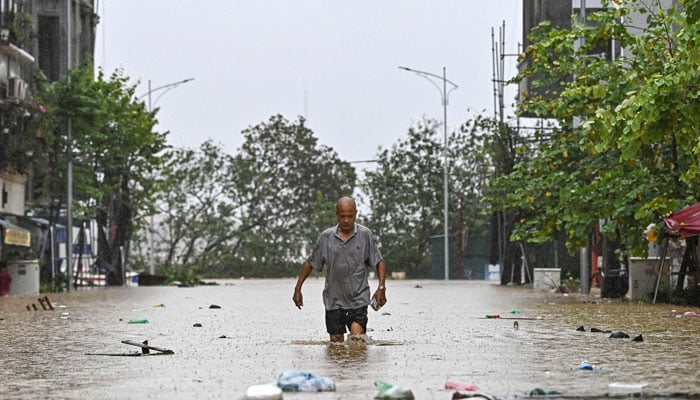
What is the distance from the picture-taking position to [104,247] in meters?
62.5

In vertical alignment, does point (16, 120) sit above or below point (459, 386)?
above

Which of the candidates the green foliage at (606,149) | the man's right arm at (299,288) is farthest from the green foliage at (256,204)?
the man's right arm at (299,288)

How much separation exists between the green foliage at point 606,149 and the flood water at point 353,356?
3.08 m

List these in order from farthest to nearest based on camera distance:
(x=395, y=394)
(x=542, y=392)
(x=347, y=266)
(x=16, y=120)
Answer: (x=16, y=120) < (x=347, y=266) < (x=542, y=392) < (x=395, y=394)

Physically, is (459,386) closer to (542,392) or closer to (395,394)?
(542,392)

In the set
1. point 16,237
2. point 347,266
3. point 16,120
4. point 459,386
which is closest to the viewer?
point 459,386

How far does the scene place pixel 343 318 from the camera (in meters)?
14.9

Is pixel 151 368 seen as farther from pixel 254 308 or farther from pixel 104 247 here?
pixel 104 247

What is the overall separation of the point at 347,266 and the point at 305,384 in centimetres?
525

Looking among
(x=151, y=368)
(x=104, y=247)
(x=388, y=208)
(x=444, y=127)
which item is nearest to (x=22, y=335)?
(x=151, y=368)

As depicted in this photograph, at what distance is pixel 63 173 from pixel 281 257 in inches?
1480

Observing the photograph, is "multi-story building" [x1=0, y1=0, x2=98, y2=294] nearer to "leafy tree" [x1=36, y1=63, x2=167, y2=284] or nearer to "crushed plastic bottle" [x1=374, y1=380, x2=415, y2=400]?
"leafy tree" [x1=36, y1=63, x2=167, y2=284]

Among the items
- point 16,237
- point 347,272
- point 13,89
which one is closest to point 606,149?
point 347,272

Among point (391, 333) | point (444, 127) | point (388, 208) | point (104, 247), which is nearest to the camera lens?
point (391, 333)
